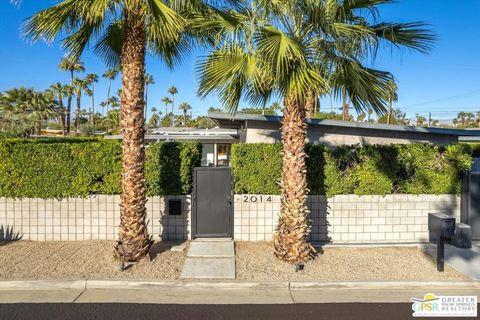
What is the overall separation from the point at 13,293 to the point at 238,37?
5.62m

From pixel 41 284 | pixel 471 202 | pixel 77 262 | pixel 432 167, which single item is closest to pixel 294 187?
pixel 432 167

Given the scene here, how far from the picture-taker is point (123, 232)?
6.88 m

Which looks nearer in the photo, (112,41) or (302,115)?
(302,115)

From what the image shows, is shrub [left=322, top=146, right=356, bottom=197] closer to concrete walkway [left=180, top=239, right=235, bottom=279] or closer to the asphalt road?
concrete walkway [left=180, top=239, right=235, bottom=279]

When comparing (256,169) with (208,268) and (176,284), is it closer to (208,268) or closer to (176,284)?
(208,268)

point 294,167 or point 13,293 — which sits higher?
point 294,167

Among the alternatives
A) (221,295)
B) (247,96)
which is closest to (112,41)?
(247,96)

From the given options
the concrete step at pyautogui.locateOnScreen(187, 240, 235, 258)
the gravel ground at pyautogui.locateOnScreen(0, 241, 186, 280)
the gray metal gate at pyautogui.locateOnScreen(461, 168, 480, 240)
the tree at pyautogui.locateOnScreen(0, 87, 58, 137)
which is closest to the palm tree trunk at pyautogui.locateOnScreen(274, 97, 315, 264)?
the concrete step at pyautogui.locateOnScreen(187, 240, 235, 258)

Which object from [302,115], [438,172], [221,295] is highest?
[302,115]

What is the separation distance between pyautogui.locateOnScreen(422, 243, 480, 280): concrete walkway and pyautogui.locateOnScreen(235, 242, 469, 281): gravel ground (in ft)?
0.55

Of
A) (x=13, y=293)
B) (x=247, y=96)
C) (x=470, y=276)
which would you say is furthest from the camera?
(x=247, y=96)

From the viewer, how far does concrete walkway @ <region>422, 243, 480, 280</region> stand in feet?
22.0

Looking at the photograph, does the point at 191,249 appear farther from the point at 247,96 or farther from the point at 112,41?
the point at 112,41

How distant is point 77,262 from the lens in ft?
22.9
